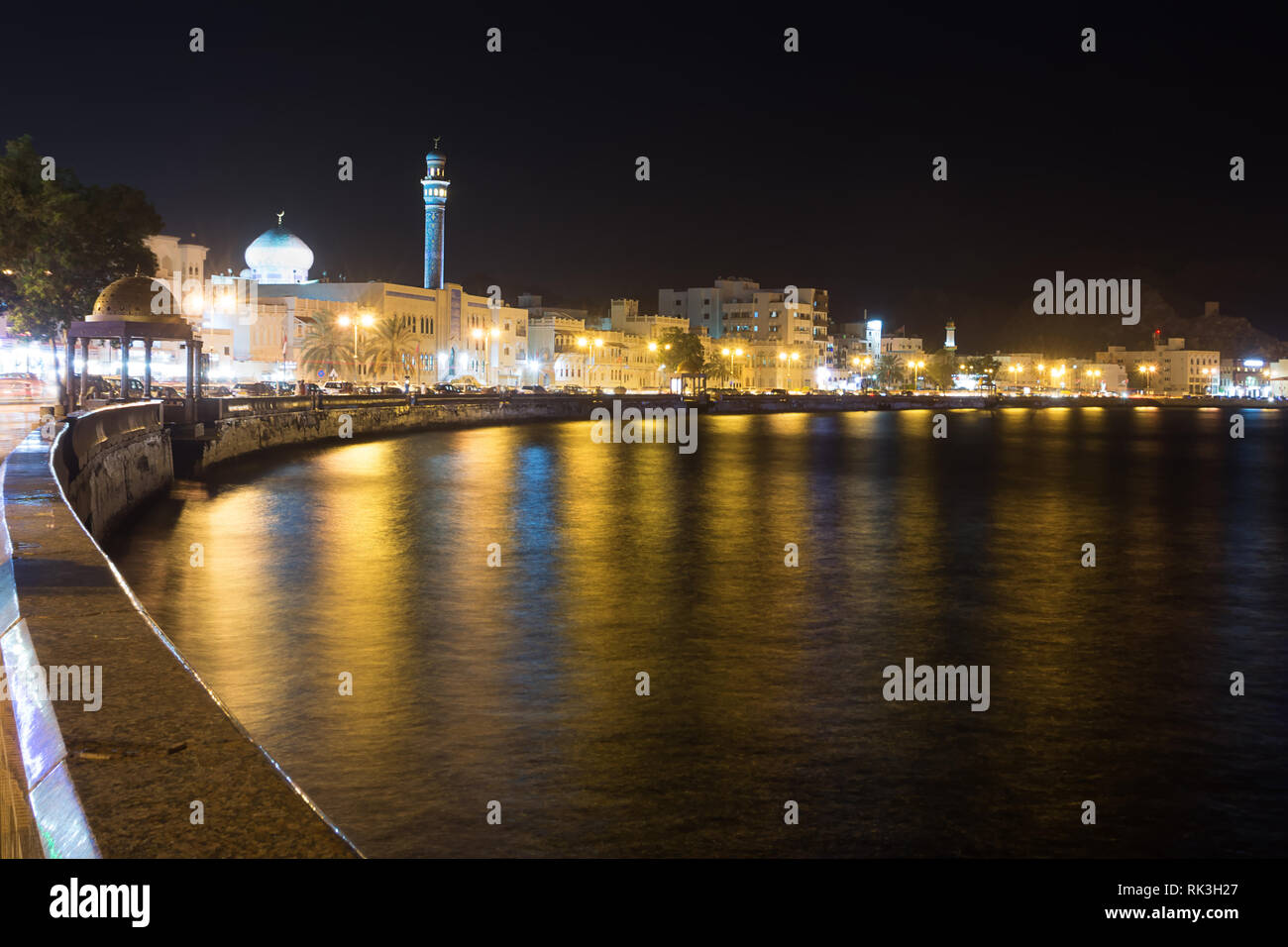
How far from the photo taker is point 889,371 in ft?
615

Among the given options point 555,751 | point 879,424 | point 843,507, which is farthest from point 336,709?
point 879,424

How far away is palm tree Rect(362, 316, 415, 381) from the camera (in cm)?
9962

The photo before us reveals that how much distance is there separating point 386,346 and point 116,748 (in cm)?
9651

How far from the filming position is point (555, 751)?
11.8 m

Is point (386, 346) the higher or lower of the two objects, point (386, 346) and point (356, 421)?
the higher

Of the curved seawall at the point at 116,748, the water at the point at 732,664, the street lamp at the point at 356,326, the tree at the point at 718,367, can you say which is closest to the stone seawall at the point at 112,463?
the water at the point at 732,664

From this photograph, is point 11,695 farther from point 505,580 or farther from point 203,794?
point 505,580

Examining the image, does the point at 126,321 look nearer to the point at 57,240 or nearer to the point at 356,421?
the point at 57,240

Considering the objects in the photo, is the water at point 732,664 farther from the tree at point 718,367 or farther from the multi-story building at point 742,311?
the multi-story building at point 742,311

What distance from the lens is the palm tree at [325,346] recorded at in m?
94.2

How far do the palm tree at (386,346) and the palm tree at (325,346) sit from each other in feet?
7.97

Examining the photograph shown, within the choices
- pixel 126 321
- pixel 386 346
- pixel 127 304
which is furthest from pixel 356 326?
pixel 126 321

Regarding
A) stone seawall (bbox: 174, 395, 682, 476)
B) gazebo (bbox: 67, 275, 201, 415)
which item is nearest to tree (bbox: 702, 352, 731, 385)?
stone seawall (bbox: 174, 395, 682, 476)
